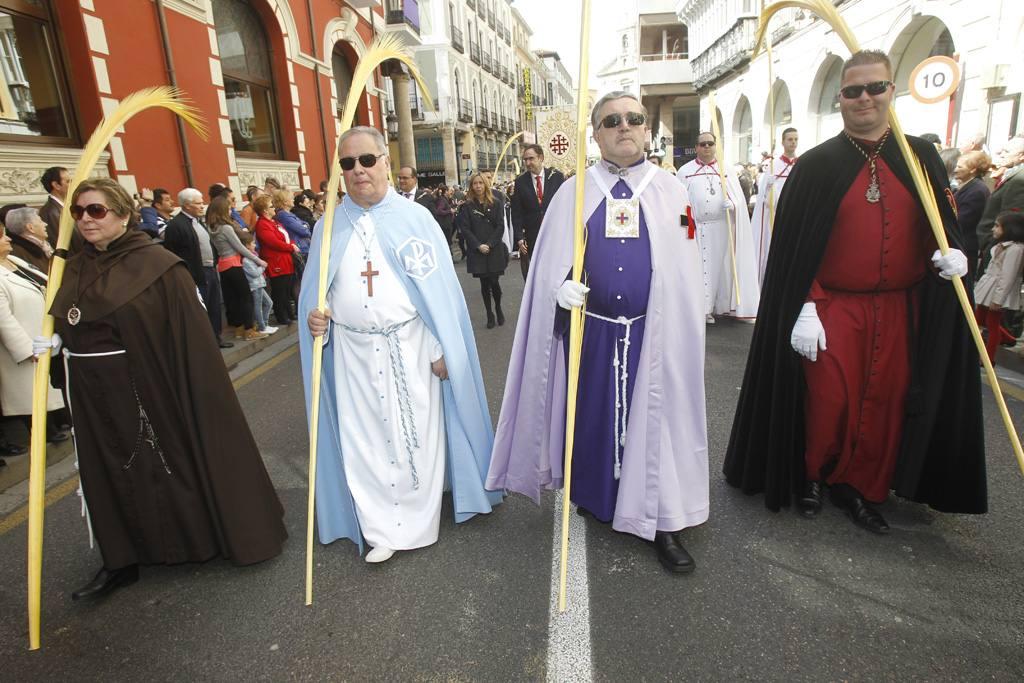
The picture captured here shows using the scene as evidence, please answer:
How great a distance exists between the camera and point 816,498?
3.22 metres

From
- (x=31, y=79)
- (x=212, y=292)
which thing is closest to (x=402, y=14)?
(x=31, y=79)

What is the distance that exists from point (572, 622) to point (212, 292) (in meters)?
5.96

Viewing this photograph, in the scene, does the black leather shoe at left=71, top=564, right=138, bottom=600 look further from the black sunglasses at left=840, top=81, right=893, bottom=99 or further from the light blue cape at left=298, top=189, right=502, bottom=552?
the black sunglasses at left=840, top=81, right=893, bottom=99

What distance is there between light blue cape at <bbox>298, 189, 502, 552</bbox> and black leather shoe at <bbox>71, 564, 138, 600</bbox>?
2.86ft

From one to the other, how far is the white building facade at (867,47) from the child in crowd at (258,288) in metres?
5.89

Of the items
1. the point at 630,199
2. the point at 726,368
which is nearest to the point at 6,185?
the point at 630,199

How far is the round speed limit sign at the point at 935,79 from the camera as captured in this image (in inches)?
262

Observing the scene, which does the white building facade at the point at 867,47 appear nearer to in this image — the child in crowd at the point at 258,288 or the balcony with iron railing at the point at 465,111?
the child in crowd at the point at 258,288

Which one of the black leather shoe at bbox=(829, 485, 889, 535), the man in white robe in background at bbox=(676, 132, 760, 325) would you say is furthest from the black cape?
the man in white robe in background at bbox=(676, 132, 760, 325)

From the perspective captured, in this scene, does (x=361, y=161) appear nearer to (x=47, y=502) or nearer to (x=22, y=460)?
(x=47, y=502)

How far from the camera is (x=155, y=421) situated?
→ 2.74 m

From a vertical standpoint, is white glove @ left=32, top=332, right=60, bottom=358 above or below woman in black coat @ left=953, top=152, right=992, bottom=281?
below

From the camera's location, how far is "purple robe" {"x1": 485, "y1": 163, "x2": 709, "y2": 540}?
108 inches

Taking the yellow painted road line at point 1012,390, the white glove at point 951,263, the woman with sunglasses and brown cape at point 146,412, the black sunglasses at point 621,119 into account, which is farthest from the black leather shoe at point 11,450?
the yellow painted road line at point 1012,390
